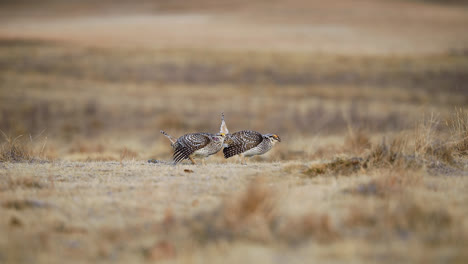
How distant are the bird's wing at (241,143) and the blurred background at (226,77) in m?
1.97

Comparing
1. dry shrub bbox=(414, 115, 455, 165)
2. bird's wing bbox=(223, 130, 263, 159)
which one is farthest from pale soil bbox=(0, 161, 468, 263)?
bird's wing bbox=(223, 130, 263, 159)

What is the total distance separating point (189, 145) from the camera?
444 inches

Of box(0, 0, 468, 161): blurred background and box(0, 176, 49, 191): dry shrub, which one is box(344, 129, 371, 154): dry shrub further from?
box(0, 176, 49, 191): dry shrub

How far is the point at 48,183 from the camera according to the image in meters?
9.05

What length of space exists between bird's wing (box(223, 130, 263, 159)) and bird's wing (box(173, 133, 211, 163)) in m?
0.77

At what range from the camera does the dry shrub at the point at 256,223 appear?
6.28 metres

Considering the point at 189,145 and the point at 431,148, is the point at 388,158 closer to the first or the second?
the point at 431,148

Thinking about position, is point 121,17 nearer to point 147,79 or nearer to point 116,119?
point 147,79

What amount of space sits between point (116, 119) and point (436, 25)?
50173mm

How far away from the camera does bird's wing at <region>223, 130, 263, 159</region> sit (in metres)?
12.0

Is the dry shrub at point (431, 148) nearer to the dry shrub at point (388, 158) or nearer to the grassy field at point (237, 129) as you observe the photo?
the grassy field at point (237, 129)

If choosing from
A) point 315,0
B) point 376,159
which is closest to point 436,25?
point 315,0

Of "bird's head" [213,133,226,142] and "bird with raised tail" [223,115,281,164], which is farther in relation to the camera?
"bird with raised tail" [223,115,281,164]

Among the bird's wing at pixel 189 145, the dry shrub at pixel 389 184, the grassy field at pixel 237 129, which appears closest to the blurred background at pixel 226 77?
the grassy field at pixel 237 129
